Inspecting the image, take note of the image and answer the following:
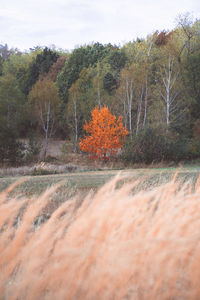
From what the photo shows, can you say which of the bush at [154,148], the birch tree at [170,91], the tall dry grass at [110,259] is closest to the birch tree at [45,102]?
the birch tree at [170,91]

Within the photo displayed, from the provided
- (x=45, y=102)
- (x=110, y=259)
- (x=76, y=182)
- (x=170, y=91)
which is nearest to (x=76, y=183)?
(x=76, y=182)

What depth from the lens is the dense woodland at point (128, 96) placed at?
1020 inches

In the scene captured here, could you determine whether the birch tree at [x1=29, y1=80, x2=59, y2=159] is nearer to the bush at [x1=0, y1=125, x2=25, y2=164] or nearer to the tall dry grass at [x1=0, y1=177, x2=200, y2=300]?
the bush at [x1=0, y1=125, x2=25, y2=164]

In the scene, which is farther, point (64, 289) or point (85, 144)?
point (85, 144)

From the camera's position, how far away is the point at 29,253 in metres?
1.62

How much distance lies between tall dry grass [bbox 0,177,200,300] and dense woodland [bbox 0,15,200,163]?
2130 centimetres

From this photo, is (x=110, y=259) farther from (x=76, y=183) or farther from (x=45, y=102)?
(x=45, y=102)

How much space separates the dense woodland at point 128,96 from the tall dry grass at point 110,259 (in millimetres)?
21304

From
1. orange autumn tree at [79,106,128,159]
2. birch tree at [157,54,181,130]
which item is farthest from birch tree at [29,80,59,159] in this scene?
birch tree at [157,54,181,130]

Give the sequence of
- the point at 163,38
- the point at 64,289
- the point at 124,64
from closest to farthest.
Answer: the point at 64,289 → the point at 124,64 → the point at 163,38

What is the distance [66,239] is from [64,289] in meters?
0.24

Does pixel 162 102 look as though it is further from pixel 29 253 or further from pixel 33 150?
pixel 29 253

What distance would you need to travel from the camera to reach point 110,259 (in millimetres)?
1537

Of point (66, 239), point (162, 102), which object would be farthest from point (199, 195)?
point (162, 102)
